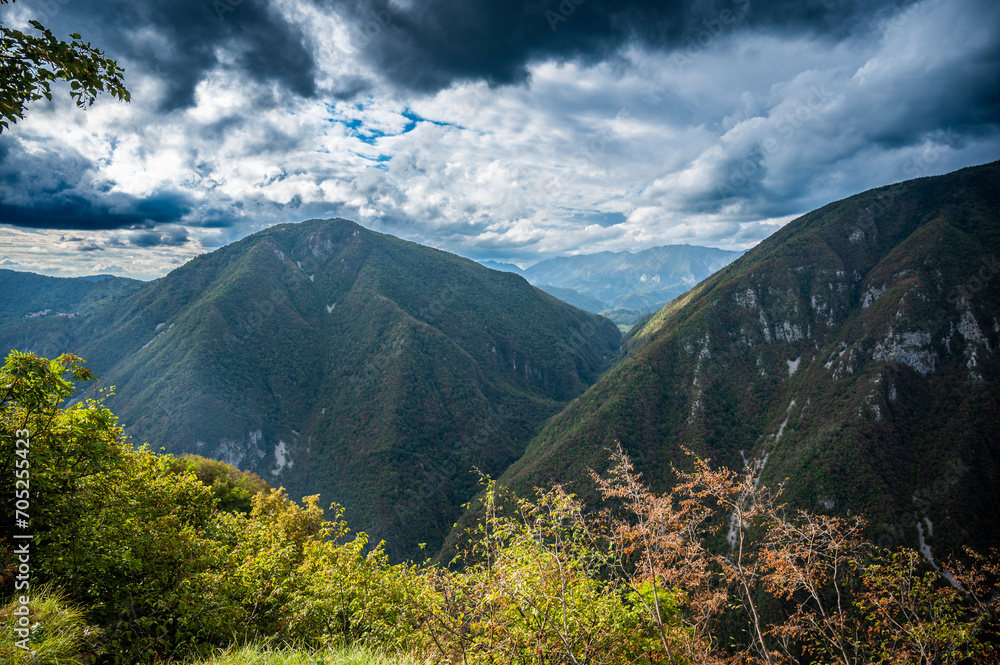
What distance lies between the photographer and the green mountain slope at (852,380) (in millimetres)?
91438

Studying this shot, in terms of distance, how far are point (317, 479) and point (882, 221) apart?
987ft

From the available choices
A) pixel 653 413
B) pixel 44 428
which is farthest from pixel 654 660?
pixel 653 413

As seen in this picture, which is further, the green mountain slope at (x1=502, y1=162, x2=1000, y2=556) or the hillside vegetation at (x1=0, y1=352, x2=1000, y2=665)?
the green mountain slope at (x1=502, y1=162, x2=1000, y2=556)

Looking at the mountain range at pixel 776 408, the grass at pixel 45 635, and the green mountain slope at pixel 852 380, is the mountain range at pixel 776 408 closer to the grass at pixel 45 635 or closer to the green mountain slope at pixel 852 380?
the green mountain slope at pixel 852 380

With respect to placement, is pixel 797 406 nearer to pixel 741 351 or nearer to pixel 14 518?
pixel 741 351

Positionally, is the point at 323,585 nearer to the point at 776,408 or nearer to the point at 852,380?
the point at 852,380

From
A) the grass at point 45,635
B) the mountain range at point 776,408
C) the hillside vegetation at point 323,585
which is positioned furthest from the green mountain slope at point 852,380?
the grass at point 45,635

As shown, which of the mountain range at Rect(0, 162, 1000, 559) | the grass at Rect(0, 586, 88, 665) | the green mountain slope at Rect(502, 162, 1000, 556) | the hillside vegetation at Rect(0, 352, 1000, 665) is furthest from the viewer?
the mountain range at Rect(0, 162, 1000, 559)

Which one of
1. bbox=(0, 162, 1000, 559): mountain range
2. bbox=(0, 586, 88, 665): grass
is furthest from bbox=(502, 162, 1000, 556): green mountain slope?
bbox=(0, 586, 88, 665): grass

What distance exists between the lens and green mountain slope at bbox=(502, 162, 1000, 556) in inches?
3600

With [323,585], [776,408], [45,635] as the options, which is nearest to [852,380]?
[776,408]

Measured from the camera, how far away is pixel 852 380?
395ft

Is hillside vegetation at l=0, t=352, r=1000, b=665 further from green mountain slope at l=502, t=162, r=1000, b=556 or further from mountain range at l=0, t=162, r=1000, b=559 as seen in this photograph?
green mountain slope at l=502, t=162, r=1000, b=556

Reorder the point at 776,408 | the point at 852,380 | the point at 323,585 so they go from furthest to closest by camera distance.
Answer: the point at 776,408, the point at 852,380, the point at 323,585
